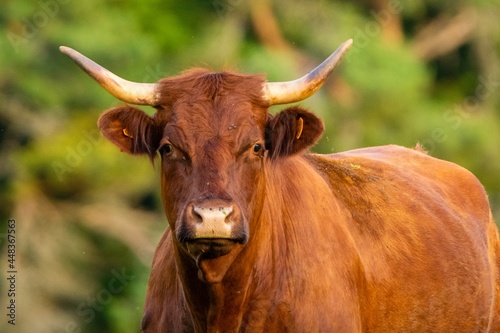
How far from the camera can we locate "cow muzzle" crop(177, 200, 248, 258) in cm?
841

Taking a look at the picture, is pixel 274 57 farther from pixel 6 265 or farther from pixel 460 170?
pixel 460 170

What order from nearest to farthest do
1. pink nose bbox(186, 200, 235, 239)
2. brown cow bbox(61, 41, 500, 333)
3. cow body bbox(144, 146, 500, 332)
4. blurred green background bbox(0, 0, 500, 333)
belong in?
1. pink nose bbox(186, 200, 235, 239)
2. brown cow bbox(61, 41, 500, 333)
3. cow body bbox(144, 146, 500, 332)
4. blurred green background bbox(0, 0, 500, 333)

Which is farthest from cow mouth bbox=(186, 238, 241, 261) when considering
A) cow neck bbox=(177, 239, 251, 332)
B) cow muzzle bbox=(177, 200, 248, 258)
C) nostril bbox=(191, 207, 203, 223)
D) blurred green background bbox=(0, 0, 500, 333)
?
blurred green background bbox=(0, 0, 500, 333)

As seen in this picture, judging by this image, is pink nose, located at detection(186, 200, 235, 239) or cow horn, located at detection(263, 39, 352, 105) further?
cow horn, located at detection(263, 39, 352, 105)

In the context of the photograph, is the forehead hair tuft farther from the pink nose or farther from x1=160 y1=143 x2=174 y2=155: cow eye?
the pink nose

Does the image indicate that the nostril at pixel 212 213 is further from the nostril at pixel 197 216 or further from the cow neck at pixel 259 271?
the cow neck at pixel 259 271

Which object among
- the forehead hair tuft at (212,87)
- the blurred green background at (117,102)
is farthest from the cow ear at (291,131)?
the blurred green background at (117,102)

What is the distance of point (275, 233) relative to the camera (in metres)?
9.44

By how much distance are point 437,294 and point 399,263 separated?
49 centimetres

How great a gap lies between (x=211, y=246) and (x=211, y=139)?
0.69 metres

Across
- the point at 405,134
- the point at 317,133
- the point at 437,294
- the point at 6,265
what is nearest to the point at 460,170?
the point at 437,294

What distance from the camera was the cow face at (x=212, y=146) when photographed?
8539mm

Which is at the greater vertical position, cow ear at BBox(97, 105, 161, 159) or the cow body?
cow ear at BBox(97, 105, 161, 159)

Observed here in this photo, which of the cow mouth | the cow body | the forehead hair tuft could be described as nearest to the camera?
the cow mouth
